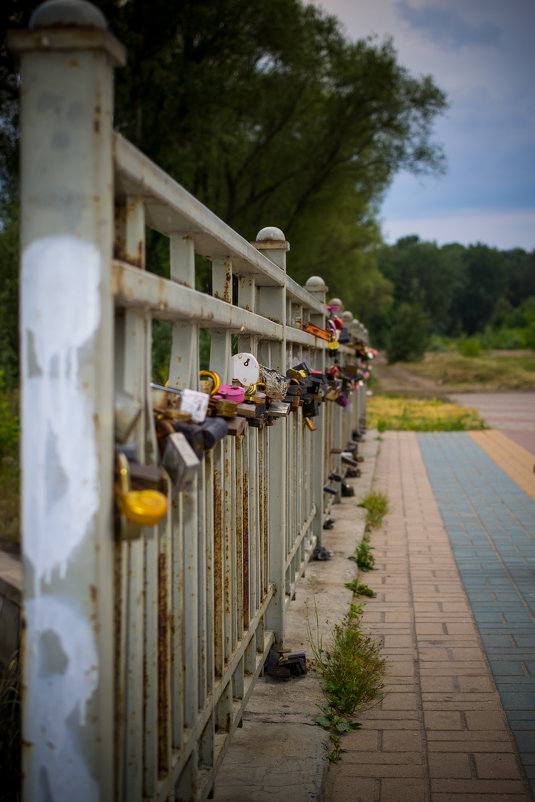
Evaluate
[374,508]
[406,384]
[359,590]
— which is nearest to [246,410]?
[359,590]

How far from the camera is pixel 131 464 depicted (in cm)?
133

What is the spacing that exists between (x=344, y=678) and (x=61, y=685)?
2260 mm

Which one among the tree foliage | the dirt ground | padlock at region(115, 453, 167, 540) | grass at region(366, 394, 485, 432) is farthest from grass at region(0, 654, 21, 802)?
the dirt ground

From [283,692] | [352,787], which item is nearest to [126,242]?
[352,787]

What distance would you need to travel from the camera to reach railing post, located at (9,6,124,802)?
46.1 inches

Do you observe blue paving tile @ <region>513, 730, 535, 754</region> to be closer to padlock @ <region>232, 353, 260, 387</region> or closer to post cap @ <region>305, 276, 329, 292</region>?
padlock @ <region>232, 353, 260, 387</region>

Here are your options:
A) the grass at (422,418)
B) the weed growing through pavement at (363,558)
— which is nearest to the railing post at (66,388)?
the weed growing through pavement at (363,558)

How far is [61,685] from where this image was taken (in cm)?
122

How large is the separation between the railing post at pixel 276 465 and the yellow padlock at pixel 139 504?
2.18 m

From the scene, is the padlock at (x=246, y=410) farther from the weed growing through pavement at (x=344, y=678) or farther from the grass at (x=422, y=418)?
the grass at (x=422, y=418)

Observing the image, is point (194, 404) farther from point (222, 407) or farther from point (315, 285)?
point (315, 285)

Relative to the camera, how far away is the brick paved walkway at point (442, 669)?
262 centimetres

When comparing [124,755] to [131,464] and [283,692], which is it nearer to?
[131,464]

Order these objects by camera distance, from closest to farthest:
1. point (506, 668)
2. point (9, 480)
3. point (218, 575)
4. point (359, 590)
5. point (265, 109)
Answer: point (218, 575) → point (506, 668) → point (359, 590) → point (9, 480) → point (265, 109)
